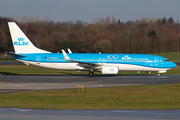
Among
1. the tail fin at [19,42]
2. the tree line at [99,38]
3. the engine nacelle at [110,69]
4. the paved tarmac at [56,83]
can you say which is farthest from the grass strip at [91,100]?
the tree line at [99,38]

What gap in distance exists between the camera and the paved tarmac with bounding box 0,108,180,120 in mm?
13305

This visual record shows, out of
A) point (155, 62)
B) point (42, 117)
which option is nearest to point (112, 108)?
point (42, 117)

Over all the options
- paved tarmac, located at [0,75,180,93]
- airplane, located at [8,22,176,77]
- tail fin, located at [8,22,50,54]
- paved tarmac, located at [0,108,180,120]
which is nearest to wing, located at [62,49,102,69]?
airplane, located at [8,22,176,77]

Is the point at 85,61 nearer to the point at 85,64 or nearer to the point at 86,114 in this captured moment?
the point at 85,64

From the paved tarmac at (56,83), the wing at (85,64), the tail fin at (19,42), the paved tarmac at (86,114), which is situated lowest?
the paved tarmac at (86,114)

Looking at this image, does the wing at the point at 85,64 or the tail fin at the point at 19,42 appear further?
the tail fin at the point at 19,42

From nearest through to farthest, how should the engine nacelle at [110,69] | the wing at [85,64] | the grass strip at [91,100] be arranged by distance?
1. the grass strip at [91,100]
2. the wing at [85,64]
3. the engine nacelle at [110,69]

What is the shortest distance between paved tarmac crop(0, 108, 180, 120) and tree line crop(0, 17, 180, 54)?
8744 centimetres

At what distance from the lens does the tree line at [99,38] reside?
4327 inches

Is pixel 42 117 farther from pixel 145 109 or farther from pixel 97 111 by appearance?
pixel 145 109

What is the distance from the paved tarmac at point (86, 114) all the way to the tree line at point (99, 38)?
287 feet

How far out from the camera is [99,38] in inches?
4843

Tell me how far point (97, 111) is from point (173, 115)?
447 centimetres

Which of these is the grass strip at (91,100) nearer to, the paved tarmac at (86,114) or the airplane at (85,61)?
the paved tarmac at (86,114)
